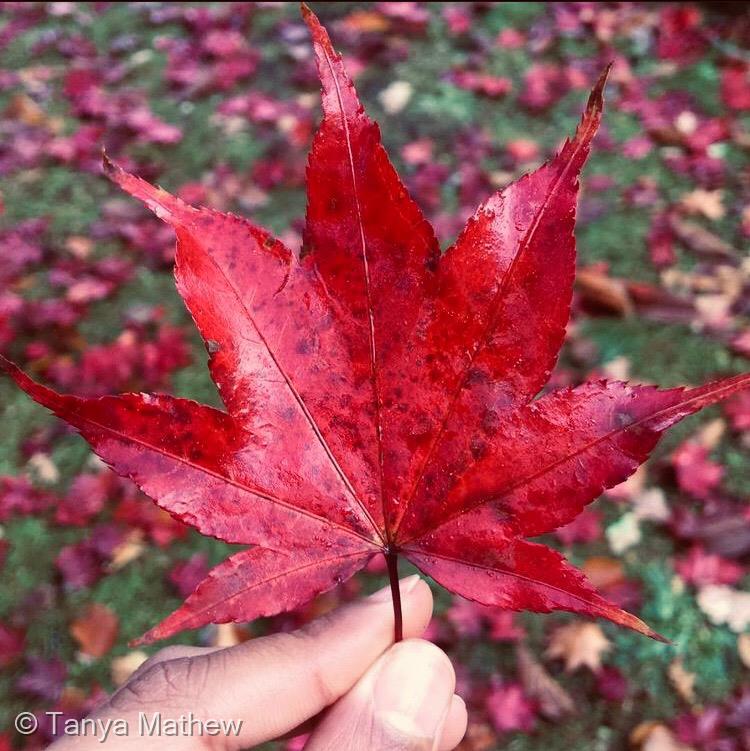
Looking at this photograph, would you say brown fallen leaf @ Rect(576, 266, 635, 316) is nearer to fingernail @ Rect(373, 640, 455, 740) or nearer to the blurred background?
the blurred background

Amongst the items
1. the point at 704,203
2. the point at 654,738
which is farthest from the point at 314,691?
the point at 704,203

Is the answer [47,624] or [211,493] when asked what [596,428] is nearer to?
[211,493]

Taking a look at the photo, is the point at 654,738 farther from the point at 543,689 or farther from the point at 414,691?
the point at 414,691

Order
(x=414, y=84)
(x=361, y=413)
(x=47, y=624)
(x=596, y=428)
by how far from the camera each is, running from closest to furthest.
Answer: (x=596, y=428) < (x=361, y=413) < (x=47, y=624) < (x=414, y=84)

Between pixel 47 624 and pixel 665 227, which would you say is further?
pixel 665 227

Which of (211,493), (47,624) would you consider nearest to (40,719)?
A: (47,624)

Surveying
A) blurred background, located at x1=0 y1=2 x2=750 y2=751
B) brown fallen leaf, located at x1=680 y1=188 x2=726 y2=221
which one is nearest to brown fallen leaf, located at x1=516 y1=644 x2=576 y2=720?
blurred background, located at x1=0 y1=2 x2=750 y2=751

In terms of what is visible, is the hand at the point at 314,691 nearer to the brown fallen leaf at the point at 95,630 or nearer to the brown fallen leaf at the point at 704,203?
the brown fallen leaf at the point at 95,630
